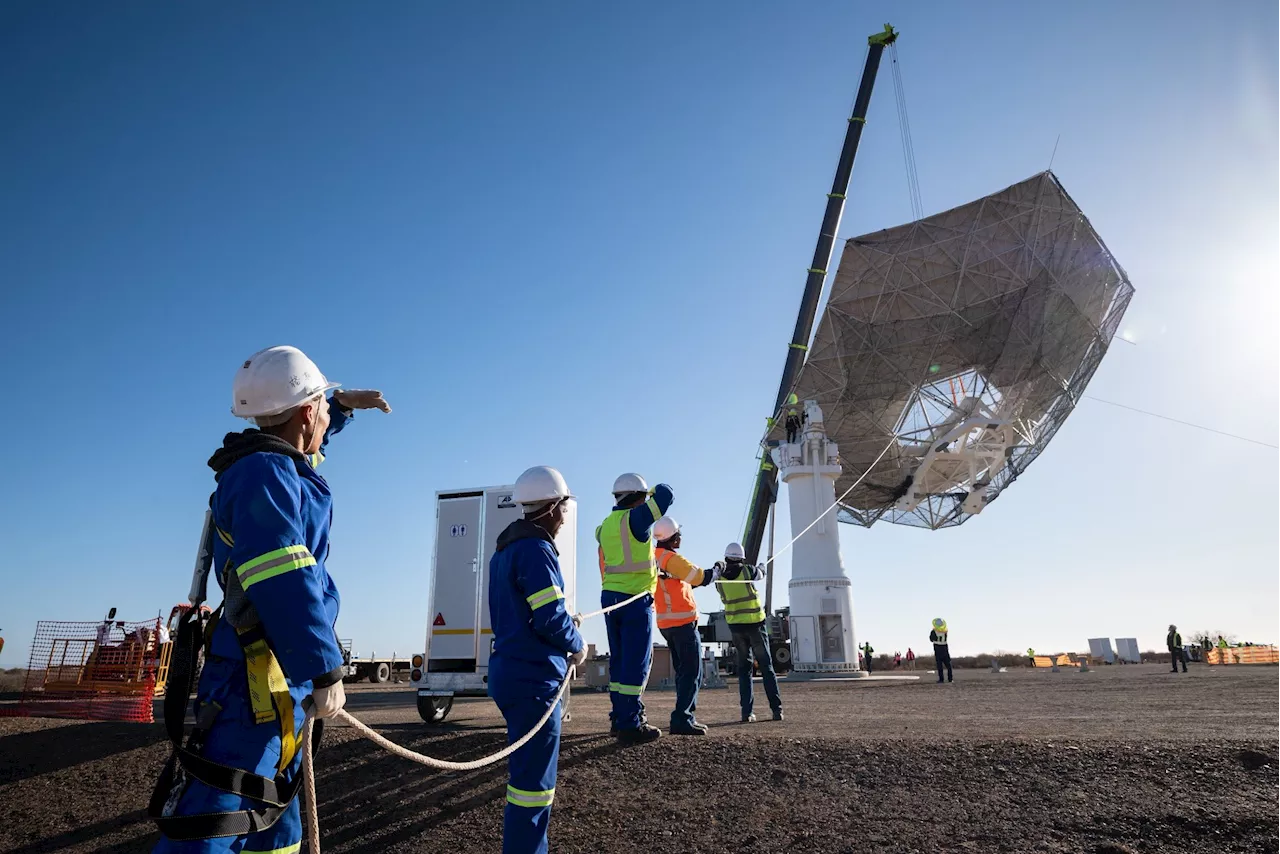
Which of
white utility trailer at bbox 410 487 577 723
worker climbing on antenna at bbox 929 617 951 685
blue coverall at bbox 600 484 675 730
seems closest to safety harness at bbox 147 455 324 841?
blue coverall at bbox 600 484 675 730

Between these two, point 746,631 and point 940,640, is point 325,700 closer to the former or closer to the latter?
point 746,631

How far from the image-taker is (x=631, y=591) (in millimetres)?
6344

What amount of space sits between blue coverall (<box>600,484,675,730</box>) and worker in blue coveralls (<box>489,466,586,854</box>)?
1.74 m

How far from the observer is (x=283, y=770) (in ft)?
7.89

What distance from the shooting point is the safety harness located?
217cm

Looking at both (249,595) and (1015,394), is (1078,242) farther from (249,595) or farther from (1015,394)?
(249,595)

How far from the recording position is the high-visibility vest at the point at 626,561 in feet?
20.7

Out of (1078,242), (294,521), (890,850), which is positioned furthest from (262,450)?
(1078,242)

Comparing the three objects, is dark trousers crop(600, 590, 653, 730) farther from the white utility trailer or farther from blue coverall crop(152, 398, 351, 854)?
blue coverall crop(152, 398, 351, 854)

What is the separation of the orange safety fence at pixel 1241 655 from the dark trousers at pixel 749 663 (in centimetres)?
3717

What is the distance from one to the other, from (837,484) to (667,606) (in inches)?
852

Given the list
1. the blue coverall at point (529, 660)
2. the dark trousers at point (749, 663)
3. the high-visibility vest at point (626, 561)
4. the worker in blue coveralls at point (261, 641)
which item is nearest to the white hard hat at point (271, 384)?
the worker in blue coveralls at point (261, 641)

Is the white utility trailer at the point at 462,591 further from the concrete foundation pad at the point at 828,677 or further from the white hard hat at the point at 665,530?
the concrete foundation pad at the point at 828,677

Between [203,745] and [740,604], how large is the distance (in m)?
7.10
